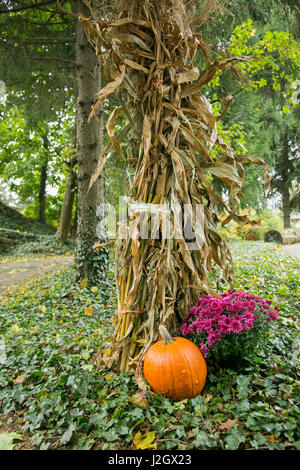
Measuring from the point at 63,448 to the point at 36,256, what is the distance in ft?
27.0

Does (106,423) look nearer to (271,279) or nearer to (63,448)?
(63,448)

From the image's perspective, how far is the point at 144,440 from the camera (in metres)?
1.39

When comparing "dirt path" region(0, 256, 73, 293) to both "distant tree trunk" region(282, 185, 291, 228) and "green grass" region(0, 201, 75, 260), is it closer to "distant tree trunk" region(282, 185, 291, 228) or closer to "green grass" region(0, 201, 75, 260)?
"green grass" region(0, 201, 75, 260)

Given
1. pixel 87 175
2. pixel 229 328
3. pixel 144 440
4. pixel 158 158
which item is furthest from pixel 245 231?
pixel 144 440

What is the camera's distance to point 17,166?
13.4 metres

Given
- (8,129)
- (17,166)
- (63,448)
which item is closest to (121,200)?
(63,448)

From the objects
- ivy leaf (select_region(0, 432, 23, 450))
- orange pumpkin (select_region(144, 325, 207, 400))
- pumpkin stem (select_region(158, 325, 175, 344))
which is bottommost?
ivy leaf (select_region(0, 432, 23, 450))

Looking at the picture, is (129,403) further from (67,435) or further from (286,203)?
(286,203)

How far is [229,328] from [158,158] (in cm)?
112

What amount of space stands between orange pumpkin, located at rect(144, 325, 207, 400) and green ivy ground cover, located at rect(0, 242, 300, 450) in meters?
0.06

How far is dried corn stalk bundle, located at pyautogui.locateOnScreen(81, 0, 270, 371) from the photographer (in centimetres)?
184

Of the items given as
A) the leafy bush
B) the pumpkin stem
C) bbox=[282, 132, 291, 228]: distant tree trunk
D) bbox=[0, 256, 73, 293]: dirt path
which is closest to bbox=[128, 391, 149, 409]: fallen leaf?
the pumpkin stem

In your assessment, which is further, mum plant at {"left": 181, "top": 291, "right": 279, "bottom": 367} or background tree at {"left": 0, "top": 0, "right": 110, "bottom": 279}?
background tree at {"left": 0, "top": 0, "right": 110, "bottom": 279}
